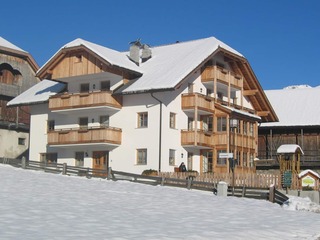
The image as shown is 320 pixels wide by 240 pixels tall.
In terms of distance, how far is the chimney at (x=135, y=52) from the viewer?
44781 millimetres

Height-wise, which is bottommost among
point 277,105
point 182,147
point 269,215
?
point 269,215

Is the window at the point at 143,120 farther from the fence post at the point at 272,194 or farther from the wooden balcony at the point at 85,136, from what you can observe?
the fence post at the point at 272,194

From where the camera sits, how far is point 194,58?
137 ft

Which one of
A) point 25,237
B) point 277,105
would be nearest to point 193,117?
point 277,105

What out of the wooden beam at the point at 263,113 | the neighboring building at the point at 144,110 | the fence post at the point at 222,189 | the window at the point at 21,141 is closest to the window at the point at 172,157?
the neighboring building at the point at 144,110

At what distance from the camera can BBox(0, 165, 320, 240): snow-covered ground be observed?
15468 mm

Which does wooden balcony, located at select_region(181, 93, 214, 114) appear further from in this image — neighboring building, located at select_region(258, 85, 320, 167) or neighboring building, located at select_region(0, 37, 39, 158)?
neighboring building, located at select_region(0, 37, 39, 158)

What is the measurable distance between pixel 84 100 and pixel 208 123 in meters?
9.29

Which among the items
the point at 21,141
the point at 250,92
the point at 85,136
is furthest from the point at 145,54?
the point at 21,141

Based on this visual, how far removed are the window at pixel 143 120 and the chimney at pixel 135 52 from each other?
5840 millimetres

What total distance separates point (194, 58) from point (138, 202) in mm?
19468

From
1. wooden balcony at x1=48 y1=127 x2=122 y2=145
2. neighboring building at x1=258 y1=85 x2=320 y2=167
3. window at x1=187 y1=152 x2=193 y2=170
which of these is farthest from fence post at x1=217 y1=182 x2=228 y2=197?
neighboring building at x1=258 y1=85 x2=320 y2=167

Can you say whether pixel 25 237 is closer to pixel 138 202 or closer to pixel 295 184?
pixel 138 202

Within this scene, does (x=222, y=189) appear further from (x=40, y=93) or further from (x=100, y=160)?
(x=40, y=93)
